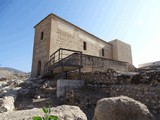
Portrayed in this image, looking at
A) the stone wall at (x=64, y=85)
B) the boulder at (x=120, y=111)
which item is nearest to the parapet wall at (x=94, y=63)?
the stone wall at (x=64, y=85)

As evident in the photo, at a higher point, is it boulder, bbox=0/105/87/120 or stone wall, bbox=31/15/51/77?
stone wall, bbox=31/15/51/77

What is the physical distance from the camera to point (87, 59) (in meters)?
11.9

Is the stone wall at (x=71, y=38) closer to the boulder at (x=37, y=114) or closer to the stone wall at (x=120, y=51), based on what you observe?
the stone wall at (x=120, y=51)

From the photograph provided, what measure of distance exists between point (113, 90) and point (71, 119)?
18.0 feet

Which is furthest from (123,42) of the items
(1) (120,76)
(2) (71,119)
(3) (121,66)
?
(2) (71,119)

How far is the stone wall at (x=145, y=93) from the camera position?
505cm

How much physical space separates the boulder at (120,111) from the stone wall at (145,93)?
2350 mm

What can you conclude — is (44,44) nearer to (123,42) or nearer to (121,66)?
(121,66)

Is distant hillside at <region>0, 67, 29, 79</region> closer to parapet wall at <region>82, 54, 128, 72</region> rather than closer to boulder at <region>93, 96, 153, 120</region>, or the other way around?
parapet wall at <region>82, 54, 128, 72</region>

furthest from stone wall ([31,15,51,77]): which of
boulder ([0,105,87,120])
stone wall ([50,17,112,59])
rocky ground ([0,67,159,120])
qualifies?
boulder ([0,105,87,120])

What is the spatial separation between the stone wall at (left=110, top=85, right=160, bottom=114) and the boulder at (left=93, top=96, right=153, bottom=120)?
7.71 feet

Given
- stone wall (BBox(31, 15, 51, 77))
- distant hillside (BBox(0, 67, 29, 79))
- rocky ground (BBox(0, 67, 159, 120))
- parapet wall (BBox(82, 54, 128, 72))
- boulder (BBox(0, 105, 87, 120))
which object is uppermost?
stone wall (BBox(31, 15, 51, 77))

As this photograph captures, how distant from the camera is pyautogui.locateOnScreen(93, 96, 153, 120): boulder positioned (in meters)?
2.93

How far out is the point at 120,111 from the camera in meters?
2.96
